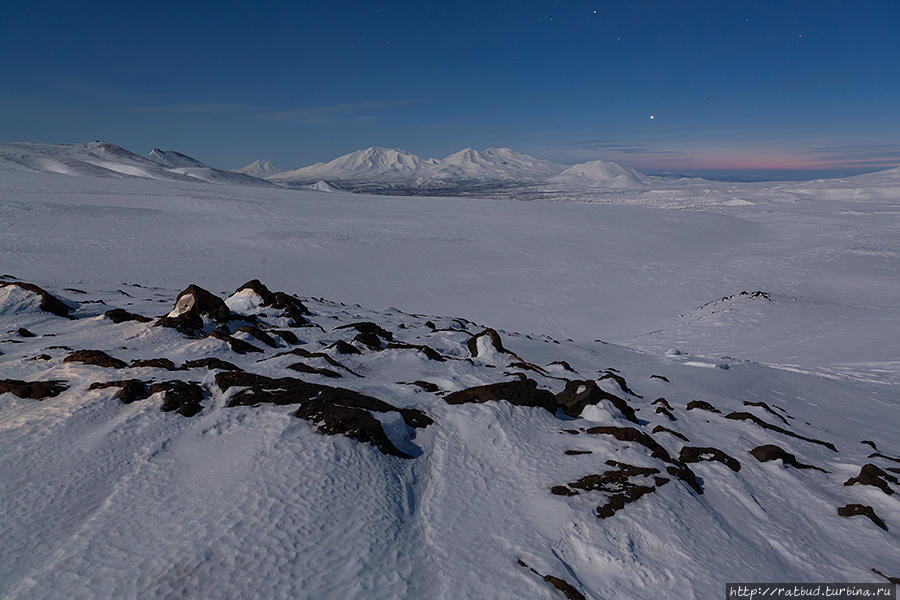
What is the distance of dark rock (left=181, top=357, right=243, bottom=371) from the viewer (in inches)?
251

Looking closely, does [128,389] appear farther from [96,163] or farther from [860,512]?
[96,163]

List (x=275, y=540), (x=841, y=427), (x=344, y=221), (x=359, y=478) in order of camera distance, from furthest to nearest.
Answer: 1. (x=344, y=221)
2. (x=841, y=427)
3. (x=359, y=478)
4. (x=275, y=540)

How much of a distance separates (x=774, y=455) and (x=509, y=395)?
11.4 feet

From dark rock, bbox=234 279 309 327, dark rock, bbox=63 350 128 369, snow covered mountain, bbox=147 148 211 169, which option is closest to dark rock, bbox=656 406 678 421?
dark rock, bbox=63 350 128 369

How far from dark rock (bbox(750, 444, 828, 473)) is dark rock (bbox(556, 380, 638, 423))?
1.52 meters

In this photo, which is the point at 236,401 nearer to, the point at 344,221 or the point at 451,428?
the point at 451,428

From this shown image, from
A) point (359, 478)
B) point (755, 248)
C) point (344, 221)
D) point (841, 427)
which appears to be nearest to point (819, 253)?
point (755, 248)

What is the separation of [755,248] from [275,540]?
164ft

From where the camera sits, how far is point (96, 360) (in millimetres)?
6348

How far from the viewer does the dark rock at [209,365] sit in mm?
6387

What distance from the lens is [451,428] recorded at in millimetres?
5430

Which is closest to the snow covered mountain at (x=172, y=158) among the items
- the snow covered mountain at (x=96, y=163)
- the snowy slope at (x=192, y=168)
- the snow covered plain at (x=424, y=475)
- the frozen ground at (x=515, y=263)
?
the snowy slope at (x=192, y=168)

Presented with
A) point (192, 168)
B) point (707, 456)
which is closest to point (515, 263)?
point (707, 456)

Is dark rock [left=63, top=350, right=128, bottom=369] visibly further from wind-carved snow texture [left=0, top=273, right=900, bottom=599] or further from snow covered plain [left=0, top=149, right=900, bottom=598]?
snow covered plain [left=0, top=149, right=900, bottom=598]
